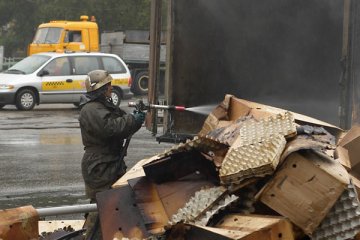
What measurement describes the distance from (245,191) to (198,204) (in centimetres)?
Answer: 27

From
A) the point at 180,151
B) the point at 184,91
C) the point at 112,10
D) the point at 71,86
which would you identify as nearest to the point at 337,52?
the point at 184,91

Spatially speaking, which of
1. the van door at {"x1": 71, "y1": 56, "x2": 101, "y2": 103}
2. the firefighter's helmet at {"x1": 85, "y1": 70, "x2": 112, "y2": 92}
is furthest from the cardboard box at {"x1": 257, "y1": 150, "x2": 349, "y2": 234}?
the van door at {"x1": 71, "y1": 56, "x2": 101, "y2": 103}

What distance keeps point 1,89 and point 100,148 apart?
15113 mm

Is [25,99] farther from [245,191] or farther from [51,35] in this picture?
[245,191]

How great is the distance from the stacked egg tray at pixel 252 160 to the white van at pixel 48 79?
15.8 metres

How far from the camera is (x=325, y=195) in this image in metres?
3.85

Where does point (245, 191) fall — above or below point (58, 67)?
above

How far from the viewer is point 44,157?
11.7m

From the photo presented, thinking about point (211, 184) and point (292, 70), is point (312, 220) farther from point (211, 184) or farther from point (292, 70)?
point (292, 70)

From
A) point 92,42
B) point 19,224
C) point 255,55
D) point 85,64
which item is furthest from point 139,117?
point 92,42

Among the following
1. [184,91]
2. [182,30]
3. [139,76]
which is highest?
[182,30]

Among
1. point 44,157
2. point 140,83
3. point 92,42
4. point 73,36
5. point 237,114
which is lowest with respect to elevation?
point 140,83

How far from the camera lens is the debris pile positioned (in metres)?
3.85

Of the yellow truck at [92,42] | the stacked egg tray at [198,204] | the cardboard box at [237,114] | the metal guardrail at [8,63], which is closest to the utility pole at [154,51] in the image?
the cardboard box at [237,114]
